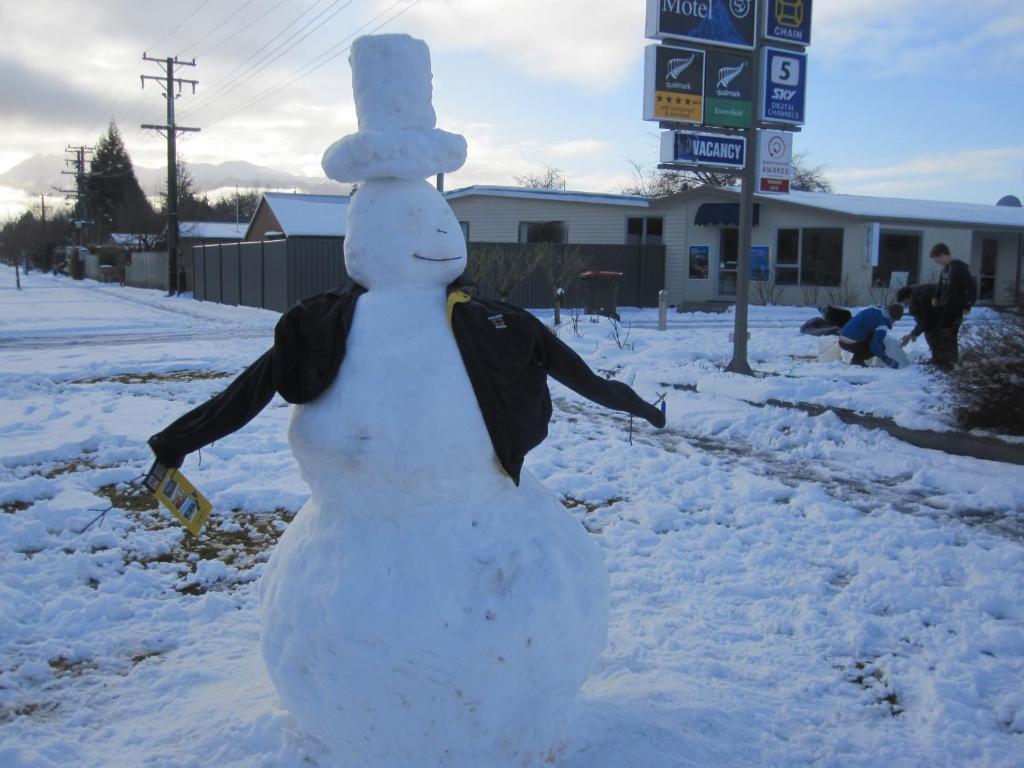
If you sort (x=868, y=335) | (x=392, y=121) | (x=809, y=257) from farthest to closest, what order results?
(x=809, y=257) → (x=868, y=335) → (x=392, y=121)

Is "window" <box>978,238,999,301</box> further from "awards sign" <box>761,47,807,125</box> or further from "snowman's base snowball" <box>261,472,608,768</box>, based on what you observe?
"snowman's base snowball" <box>261,472,608,768</box>

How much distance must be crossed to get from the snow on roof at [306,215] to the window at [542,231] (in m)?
7.60

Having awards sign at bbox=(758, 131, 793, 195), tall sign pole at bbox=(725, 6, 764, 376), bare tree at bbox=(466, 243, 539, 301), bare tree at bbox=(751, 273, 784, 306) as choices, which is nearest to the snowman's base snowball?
tall sign pole at bbox=(725, 6, 764, 376)

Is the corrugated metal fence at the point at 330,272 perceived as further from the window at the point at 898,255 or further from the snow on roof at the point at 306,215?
the window at the point at 898,255

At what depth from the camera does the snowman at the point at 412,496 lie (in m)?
2.62

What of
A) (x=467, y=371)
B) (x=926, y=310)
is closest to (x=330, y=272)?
(x=926, y=310)

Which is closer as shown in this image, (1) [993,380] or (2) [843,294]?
(1) [993,380]

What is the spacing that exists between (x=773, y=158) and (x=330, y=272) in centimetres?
1346

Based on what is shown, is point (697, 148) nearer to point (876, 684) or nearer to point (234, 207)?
point (876, 684)

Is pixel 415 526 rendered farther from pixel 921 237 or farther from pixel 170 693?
pixel 921 237

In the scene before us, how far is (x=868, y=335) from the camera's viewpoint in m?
11.2

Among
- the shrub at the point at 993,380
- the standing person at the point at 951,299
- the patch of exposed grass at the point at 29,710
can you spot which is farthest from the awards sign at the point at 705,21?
the patch of exposed grass at the point at 29,710

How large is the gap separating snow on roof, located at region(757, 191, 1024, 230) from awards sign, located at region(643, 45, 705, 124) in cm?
1377

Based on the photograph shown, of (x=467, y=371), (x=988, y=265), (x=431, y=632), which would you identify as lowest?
(x=431, y=632)
